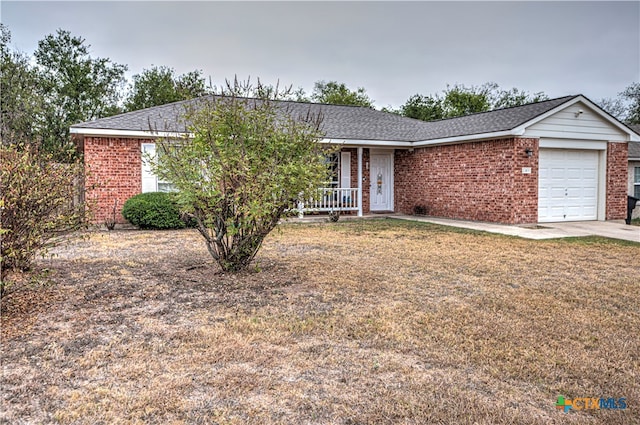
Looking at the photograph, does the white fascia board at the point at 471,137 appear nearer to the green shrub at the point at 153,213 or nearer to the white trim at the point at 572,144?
the white trim at the point at 572,144

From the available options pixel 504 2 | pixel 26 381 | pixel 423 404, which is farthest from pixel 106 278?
pixel 504 2

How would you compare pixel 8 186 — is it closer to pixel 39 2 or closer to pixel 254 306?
pixel 254 306

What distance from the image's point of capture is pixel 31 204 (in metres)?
4.88

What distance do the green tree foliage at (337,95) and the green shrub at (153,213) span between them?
23354mm

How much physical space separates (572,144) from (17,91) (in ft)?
72.8

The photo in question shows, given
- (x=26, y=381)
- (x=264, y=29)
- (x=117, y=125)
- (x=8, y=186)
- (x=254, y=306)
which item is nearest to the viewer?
(x=26, y=381)

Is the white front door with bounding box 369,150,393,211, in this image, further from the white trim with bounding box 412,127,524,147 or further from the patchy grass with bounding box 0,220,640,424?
the patchy grass with bounding box 0,220,640,424

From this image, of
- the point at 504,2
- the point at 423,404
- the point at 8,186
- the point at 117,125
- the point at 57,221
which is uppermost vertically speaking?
the point at 504,2

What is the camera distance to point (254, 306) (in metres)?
5.07

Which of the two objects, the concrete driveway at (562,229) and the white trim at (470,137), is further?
the white trim at (470,137)

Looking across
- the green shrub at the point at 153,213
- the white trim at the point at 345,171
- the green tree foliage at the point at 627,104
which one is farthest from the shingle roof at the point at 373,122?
the green tree foliage at the point at 627,104

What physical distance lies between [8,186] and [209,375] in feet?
9.45

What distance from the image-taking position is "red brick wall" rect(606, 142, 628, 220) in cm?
1442

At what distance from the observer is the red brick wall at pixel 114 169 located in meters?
12.9
